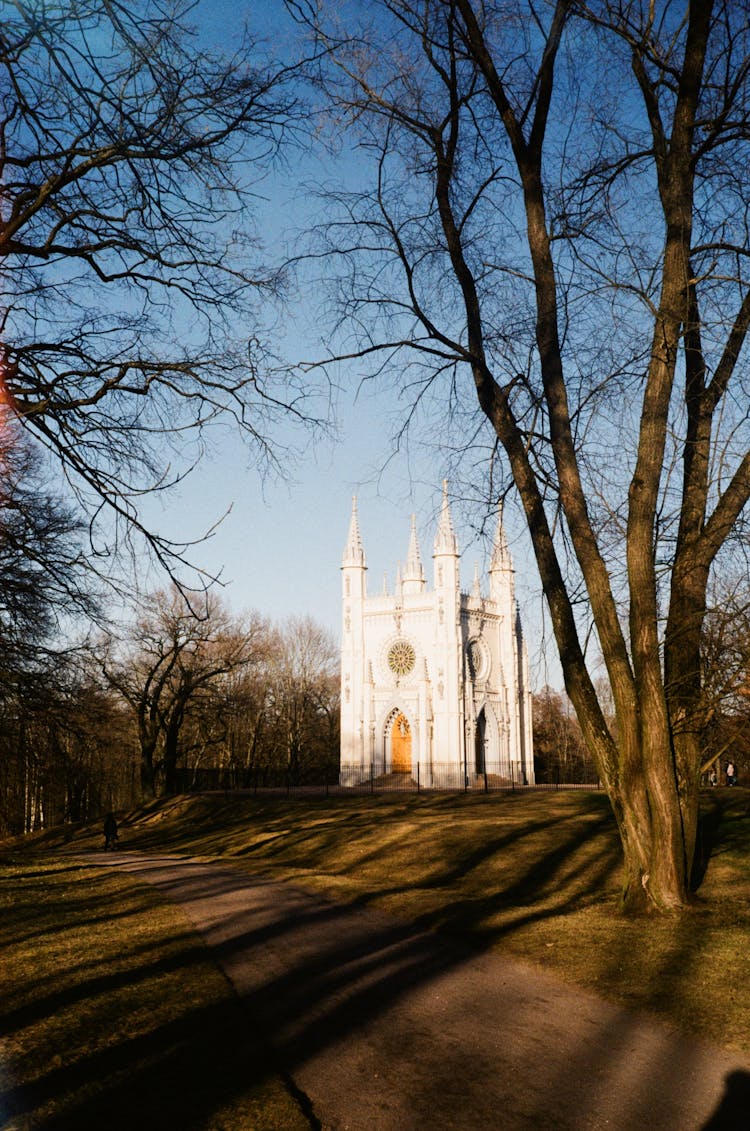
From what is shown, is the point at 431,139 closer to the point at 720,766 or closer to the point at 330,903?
the point at 330,903

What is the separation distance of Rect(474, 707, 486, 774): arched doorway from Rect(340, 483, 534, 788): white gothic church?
0.06 meters

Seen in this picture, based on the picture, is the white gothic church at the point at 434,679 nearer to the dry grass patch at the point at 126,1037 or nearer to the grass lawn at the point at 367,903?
the grass lawn at the point at 367,903

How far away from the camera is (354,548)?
60031 millimetres

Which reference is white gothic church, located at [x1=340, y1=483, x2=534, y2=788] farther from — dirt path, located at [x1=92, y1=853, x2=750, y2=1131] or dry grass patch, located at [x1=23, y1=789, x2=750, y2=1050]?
dirt path, located at [x1=92, y1=853, x2=750, y2=1131]

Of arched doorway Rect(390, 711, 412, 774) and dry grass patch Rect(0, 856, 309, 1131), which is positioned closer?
dry grass patch Rect(0, 856, 309, 1131)

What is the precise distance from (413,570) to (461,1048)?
5660cm

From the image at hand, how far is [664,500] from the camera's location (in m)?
9.77

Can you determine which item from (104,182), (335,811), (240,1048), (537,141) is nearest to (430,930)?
(240,1048)

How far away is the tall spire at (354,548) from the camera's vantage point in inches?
2346

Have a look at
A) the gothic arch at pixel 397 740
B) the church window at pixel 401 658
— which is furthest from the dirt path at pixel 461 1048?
the church window at pixel 401 658

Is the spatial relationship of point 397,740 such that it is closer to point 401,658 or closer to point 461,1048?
point 401,658

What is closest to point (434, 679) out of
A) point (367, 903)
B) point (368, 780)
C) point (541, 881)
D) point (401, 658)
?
point (401, 658)

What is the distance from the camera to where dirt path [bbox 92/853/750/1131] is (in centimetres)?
448

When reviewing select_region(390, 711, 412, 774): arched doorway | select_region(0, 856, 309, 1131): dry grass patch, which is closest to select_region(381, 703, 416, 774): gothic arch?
select_region(390, 711, 412, 774): arched doorway
